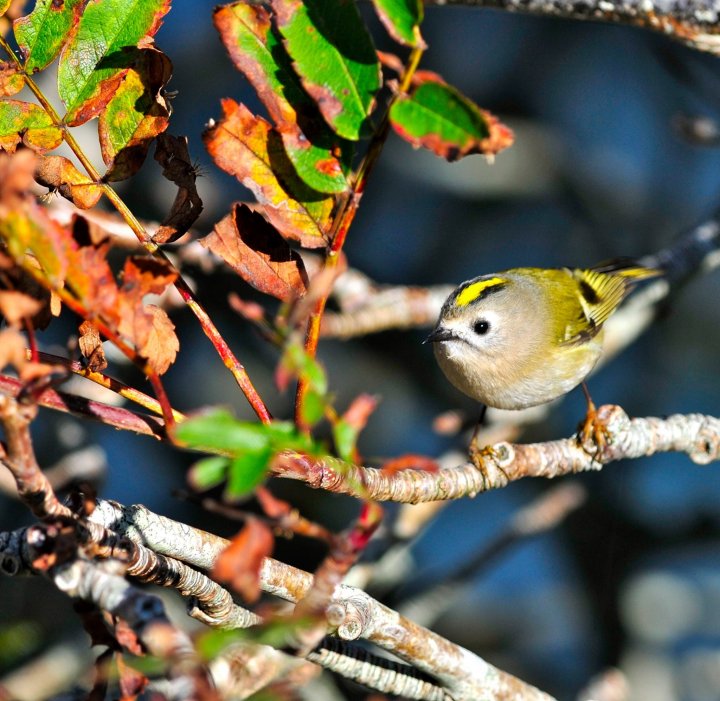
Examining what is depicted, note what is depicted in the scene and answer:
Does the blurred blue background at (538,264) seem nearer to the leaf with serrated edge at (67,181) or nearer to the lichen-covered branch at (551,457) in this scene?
the lichen-covered branch at (551,457)

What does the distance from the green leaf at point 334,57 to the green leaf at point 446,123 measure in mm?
74

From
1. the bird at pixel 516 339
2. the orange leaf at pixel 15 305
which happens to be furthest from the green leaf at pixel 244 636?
the bird at pixel 516 339

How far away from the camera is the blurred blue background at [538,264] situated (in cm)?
328

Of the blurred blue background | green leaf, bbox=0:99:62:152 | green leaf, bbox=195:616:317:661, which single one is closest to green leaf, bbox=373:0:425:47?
green leaf, bbox=0:99:62:152

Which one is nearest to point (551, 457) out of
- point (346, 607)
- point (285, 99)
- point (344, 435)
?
point (346, 607)

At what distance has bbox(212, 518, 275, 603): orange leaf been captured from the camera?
63 cm

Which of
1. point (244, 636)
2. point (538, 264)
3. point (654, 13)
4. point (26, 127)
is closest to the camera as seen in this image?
point (244, 636)

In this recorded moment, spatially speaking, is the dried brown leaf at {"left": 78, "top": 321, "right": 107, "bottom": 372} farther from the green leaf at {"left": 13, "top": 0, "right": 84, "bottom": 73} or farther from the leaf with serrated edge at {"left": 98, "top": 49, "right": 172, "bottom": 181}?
the green leaf at {"left": 13, "top": 0, "right": 84, "bottom": 73}

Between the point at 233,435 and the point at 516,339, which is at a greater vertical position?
the point at 233,435

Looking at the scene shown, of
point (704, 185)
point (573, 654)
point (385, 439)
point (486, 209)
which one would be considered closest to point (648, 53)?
point (704, 185)

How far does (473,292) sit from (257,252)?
1.26 metres

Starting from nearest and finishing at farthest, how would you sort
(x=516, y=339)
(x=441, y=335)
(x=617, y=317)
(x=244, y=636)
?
(x=244, y=636)
(x=441, y=335)
(x=516, y=339)
(x=617, y=317)

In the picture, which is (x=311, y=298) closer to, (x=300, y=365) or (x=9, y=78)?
(x=300, y=365)

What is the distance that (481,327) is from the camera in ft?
7.47
